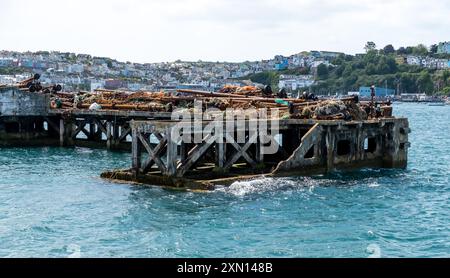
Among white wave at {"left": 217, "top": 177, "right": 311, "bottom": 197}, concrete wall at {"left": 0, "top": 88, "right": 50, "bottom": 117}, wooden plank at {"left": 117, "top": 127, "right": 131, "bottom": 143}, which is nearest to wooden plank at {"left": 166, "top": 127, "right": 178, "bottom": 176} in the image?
white wave at {"left": 217, "top": 177, "right": 311, "bottom": 197}

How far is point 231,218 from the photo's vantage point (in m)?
23.0

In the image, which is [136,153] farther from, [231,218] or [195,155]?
[231,218]

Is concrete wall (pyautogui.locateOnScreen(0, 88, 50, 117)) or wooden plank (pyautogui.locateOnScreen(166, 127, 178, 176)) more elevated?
concrete wall (pyautogui.locateOnScreen(0, 88, 50, 117))

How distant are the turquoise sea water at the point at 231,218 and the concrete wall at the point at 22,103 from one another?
48.4ft

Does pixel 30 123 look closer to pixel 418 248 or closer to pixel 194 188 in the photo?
pixel 194 188

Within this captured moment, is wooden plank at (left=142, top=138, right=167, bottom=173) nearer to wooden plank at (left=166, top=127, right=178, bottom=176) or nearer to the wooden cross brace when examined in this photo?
the wooden cross brace

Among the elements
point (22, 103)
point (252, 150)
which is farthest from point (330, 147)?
point (22, 103)

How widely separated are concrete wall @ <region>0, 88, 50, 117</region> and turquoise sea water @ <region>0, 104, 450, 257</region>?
14.7 metres

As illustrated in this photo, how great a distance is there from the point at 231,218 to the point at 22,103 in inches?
1180

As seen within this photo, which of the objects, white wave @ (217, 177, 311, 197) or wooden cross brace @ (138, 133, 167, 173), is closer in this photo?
white wave @ (217, 177, 311, 197)

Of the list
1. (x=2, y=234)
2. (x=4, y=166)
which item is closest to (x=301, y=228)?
(x=2, y=234)

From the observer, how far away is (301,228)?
2194cm

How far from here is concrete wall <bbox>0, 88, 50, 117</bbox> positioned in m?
47.5

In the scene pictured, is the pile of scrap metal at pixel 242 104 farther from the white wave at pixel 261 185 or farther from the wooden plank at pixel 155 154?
the wooden plank at pixel 155 154
